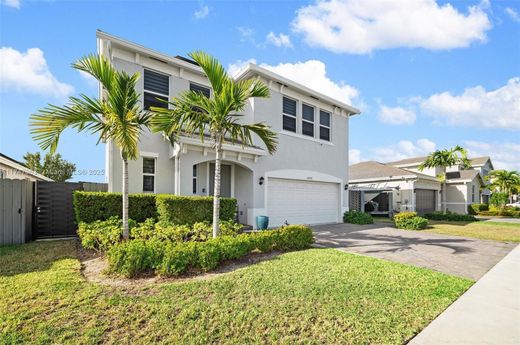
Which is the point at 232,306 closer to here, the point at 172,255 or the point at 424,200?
the point at 172,255

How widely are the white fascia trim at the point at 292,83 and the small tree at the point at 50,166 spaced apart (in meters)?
29.1

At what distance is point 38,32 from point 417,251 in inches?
545

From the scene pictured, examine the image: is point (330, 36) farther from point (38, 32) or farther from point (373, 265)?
point (38, 32)

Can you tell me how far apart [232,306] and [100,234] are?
5026 millimetres

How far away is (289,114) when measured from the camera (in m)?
14.2

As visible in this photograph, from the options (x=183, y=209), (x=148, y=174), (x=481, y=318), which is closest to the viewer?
(x=481, y=318)

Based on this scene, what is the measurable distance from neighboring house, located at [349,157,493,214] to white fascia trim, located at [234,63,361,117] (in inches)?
Result: 290

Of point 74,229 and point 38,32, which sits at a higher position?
point 38,32

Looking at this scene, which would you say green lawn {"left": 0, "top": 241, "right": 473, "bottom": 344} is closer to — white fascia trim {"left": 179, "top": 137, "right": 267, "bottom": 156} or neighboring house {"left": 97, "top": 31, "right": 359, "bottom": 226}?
neighboring house {"left": 97, "top": 31, "right": 359, "bottom": 226}

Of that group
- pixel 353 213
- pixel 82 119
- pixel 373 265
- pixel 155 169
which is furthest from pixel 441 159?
pixel 82 119

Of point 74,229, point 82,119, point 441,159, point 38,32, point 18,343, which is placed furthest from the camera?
point 441,159

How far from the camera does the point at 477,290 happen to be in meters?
5.03

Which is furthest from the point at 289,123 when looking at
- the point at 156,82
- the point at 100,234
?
the point at 100,234

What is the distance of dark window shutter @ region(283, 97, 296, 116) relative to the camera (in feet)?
46.1
